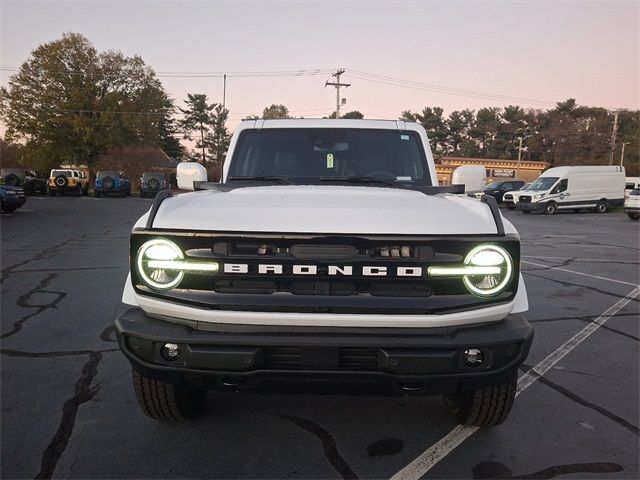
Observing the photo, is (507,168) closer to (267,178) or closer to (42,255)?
(42,255)

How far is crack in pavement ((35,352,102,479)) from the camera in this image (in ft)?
8.27

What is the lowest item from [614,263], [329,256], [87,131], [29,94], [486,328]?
[614,263]

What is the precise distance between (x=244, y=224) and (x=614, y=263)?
9415mm

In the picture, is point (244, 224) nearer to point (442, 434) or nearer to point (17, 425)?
point (442, 434)

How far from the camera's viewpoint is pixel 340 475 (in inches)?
95.7

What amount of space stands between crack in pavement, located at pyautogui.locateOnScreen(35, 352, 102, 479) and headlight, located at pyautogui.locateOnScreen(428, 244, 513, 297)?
2.21m

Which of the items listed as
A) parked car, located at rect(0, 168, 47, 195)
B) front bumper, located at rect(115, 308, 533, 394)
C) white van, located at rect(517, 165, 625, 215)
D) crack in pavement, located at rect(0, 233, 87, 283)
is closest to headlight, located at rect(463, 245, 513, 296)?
front bumper, located at rect(115, 308, 533, 394)

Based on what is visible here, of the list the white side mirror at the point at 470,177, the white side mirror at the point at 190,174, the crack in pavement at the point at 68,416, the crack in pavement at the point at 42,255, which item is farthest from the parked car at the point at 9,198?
the white side mirror at the point at 470,177

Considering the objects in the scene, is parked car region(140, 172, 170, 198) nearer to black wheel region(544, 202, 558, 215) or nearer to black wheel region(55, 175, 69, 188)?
black wheel region(55, 175, 69, 188)

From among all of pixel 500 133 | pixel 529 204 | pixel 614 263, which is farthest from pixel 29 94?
pixel 500 133

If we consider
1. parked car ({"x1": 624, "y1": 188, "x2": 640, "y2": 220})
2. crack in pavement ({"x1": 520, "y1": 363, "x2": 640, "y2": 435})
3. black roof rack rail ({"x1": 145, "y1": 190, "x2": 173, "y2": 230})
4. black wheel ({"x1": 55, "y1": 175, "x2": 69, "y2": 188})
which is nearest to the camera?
black roof rack rail ({"x1": 145, "y1": 190, "x2": 173, "y2": 230})

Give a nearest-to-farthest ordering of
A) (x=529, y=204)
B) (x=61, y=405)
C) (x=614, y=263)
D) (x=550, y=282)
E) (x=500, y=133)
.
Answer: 1. (x=61, y=405)
2. (x=550, y=282)
3. (x=614, y=263)
4. (x=529, y=204)
5. (x=500, y=133)

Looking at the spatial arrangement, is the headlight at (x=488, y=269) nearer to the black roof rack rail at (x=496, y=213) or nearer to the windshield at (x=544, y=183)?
the black roof rack rail at (x=496, y=213)

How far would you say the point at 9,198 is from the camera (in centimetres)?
1819
